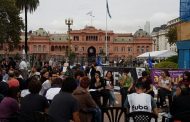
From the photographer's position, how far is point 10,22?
191 feet

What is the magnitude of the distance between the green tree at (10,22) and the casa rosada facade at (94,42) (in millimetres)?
88100

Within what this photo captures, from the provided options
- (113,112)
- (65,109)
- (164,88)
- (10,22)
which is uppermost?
(10,22)

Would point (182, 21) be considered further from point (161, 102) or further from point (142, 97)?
point (142, 97)

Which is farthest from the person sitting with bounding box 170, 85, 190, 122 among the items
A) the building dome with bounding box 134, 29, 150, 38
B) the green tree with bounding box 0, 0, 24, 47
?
the building dome with bounding box 134, 29, 150, 38

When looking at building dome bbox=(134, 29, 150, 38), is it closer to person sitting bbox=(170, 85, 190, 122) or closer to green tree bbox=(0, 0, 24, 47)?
green tree bbox=(0, 0, 24, 47)

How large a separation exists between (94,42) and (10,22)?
9410 cm

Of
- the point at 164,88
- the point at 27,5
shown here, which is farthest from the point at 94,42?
the point at 164,88

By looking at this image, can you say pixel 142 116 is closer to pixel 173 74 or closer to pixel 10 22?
pixel 173 74

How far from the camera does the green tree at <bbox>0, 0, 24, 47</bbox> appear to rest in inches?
2189

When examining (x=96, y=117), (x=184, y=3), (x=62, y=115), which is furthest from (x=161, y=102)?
(x=184, y=3)

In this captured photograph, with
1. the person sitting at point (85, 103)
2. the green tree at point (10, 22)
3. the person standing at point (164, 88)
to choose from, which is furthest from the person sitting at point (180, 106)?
the green tree at point (10, 22)

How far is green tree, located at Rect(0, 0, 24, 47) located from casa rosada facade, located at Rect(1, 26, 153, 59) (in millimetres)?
88100

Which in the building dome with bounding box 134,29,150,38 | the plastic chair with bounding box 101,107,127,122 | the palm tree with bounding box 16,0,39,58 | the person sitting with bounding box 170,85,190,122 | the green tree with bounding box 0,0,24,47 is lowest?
the plastic chair with bounding box 101,107,127,122

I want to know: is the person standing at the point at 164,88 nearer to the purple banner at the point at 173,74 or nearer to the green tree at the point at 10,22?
the purple banner at the point at 173,74
